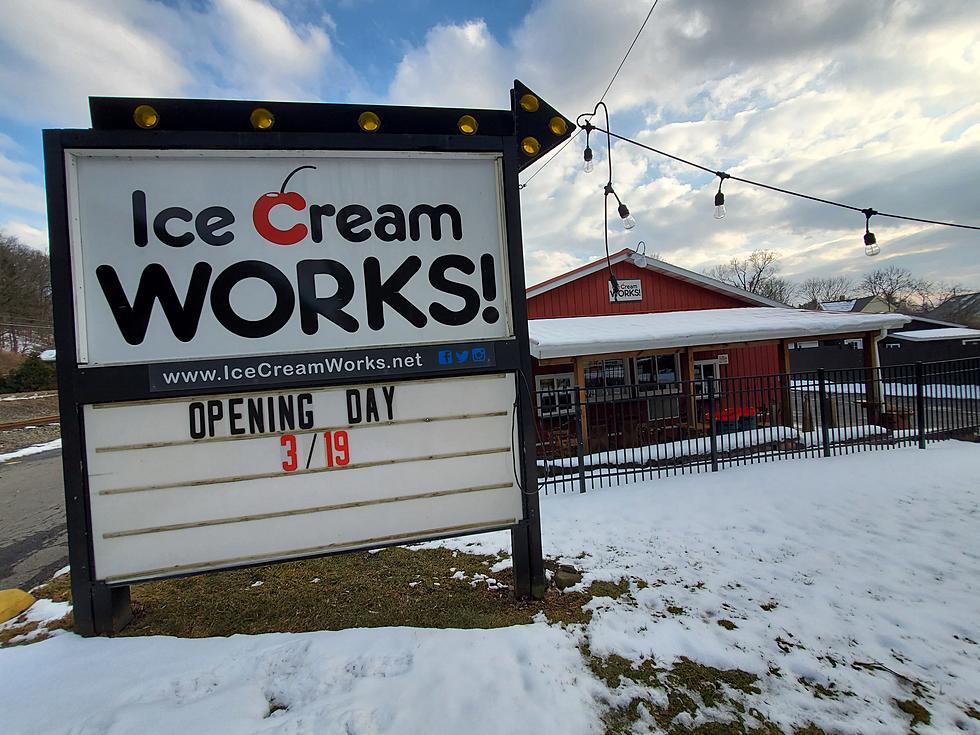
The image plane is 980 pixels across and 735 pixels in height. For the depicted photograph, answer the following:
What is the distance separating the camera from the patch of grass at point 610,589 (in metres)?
3.32

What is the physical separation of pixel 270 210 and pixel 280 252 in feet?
0.93

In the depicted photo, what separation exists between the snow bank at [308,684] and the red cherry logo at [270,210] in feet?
8.31

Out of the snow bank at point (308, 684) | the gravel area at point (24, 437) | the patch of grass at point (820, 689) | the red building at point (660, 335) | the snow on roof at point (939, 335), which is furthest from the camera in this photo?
the snow on roof at point (939, 335)

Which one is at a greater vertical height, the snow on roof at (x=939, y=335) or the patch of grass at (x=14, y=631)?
the snow on roof at (x=939, y=335)

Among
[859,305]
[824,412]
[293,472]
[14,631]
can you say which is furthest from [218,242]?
[859,305]

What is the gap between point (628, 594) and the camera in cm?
331

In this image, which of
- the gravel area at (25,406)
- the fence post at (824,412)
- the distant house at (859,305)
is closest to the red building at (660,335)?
the fence post at (824,412)

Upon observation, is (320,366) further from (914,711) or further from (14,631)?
(914,711)

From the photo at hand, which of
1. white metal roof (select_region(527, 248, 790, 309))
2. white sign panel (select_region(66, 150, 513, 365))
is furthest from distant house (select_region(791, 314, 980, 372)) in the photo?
white sign panel (select_region(66, 150, 513, 365))

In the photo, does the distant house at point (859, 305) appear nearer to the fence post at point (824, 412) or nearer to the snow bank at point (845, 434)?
the snow bank at point (845, 434)

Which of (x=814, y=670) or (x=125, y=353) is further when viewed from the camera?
(x=125, y=353)

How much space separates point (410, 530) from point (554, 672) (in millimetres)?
1210

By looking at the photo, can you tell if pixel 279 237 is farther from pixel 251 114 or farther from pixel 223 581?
pixel 223 581

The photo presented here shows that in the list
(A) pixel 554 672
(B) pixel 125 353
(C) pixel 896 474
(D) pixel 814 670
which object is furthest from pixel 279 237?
(C) pixel 896 474
